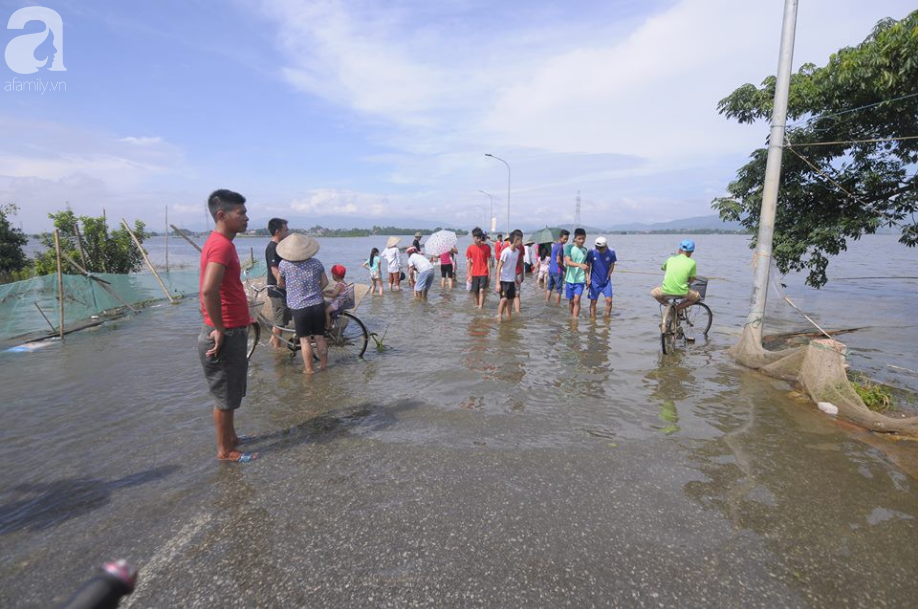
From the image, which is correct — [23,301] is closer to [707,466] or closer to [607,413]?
[607,413]

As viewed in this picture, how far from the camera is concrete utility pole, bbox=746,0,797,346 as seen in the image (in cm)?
642

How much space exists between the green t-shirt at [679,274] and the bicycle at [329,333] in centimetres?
521

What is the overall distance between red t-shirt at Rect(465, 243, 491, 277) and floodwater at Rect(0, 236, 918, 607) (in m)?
4.38

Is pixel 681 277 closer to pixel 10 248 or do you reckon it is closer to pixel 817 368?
pixel 817 368

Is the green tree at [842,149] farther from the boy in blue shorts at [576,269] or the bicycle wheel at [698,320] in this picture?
the boy in blue shorts at [576,269]

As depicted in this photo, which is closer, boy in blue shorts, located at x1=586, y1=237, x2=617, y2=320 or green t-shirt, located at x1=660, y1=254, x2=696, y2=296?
green t-shirt, located at x1=660, y1=254, x2=696, y2=296

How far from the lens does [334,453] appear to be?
423 centimetres

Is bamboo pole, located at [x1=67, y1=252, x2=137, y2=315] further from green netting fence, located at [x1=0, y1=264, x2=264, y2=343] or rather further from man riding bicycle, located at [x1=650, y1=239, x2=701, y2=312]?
man riding bicycle, located at [x1=650, y1=239, x2=701, y2=312]

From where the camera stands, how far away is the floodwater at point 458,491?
268 cm

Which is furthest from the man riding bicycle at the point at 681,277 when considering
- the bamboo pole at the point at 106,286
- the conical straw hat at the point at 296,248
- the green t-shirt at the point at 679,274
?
the bamboo pole at the point at 106,286

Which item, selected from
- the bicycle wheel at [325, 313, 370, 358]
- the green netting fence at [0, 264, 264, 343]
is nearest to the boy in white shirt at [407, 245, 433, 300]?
the bicycle wheel at [325, 313, 370, 358]

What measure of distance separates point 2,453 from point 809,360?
8.67m

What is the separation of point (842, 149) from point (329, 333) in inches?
342

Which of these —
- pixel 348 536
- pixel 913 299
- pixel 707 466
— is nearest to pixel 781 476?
pixel 707 466
